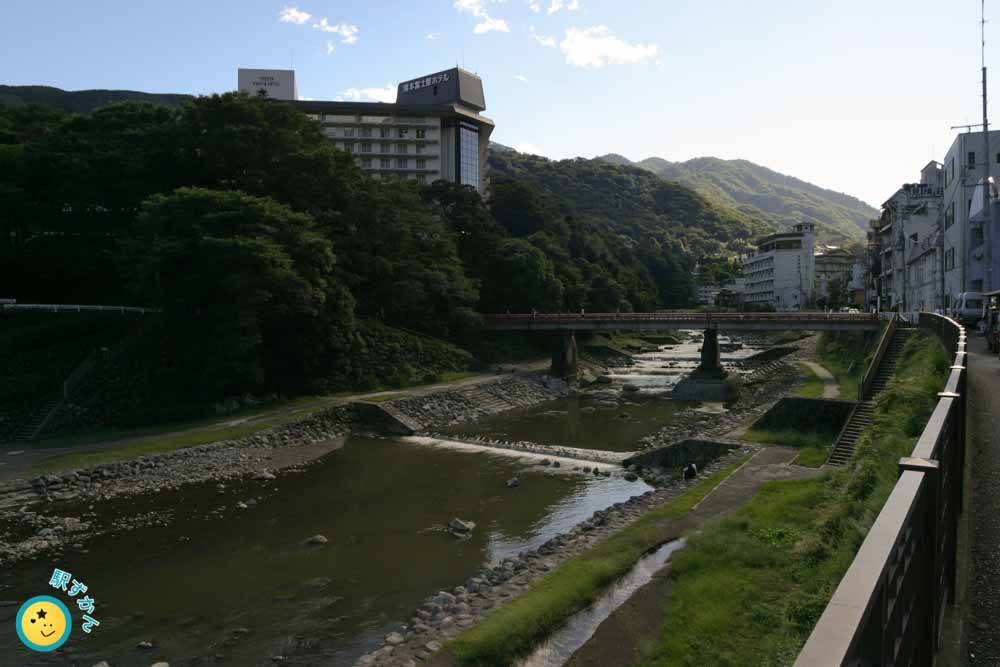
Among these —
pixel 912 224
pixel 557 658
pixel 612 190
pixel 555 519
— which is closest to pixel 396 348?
pixel 555 519

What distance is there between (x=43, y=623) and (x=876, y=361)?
123 ft

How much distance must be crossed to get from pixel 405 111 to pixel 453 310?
39282 millimetres

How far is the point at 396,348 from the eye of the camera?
48750 millimetres

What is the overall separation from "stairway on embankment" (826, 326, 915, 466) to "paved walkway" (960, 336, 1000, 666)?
9382 millimetres

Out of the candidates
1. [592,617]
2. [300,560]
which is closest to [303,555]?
[300,560]

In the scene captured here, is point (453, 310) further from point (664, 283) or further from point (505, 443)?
point (664, 283)

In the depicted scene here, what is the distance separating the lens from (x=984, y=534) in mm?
7648

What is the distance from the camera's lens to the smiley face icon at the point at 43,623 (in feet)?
44.2

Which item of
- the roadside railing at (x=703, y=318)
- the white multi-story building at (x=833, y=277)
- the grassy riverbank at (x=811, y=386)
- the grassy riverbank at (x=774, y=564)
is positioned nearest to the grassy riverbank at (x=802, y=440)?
the grassy riverbank at (x=811, y=386)

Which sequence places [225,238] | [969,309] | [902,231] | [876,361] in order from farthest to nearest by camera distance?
[902,231]
[225,238]
[876,361]
[969,309]

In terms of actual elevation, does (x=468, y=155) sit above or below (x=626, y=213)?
below

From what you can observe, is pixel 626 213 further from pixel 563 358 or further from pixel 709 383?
pixel 709 383

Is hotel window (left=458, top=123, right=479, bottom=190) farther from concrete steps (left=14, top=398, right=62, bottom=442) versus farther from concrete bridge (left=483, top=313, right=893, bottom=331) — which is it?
concrete steps (left=14, top=398, right=62, bottom=442)

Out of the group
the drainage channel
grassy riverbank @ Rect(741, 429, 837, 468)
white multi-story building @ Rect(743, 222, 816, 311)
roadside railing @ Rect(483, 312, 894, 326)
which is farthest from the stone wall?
white multi-story building @ Rect(743, 222, 816, 311)
